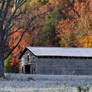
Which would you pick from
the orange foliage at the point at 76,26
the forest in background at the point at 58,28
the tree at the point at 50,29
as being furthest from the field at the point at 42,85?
the tree at the point at 50,29

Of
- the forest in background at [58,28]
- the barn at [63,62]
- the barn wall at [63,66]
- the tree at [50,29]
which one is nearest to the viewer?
the barn at [63,62]

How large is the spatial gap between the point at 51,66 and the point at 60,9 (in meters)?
29.0

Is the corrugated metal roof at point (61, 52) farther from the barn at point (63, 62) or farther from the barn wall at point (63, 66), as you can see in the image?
the barn wall at point (63, 66)

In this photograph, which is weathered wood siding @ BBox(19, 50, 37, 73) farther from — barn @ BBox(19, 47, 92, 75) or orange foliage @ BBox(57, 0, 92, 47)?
orange foliage @ BBox(57, 0, 92, 47)

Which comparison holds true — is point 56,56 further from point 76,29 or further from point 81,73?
point 76,29

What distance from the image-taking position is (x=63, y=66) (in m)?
37.2

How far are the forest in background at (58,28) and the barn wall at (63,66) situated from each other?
43.0ft

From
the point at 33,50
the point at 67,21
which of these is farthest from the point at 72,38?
the point at 33,50

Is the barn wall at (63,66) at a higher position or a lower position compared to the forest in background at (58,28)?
lower

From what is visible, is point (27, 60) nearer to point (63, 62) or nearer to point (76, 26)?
point (63, 62)

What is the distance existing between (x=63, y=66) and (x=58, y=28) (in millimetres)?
22671

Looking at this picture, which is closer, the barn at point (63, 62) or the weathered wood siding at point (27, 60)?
the barn at point (63, 62)

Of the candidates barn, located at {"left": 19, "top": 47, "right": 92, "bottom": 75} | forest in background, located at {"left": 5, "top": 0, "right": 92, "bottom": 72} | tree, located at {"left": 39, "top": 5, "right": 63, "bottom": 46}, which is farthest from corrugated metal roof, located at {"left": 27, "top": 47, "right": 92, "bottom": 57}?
tree, located at {"left": 39, "top": 5, "right": 63, "bottom": 46}

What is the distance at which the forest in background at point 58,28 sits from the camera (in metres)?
52.3
